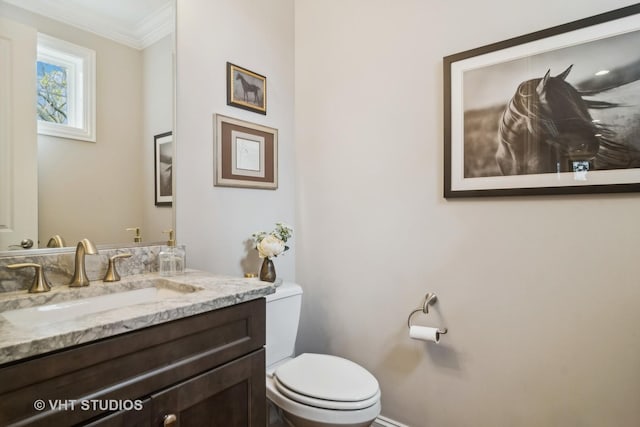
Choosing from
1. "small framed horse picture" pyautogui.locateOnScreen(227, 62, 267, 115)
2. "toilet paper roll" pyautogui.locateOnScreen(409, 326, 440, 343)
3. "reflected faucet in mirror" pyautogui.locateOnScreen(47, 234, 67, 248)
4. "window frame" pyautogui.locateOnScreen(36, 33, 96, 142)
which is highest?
"small framed horse picture" pyautogui.locateOnScreen(227, 62, 267, 115)

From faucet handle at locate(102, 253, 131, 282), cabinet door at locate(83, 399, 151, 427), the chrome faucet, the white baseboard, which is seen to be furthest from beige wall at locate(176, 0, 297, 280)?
the white baseboard

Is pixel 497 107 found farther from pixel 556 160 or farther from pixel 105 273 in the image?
pixel 105 273

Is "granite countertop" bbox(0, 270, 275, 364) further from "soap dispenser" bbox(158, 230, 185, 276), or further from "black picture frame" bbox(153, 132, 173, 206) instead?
"black picture frame" bbox(153, 132, 173, 206)

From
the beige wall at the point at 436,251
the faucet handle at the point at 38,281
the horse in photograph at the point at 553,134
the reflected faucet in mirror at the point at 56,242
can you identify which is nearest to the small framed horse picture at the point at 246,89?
the beige wall at the point at 436,251

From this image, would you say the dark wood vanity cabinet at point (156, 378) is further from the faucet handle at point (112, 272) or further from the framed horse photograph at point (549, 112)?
the framed horse photograph at point (549, 112)

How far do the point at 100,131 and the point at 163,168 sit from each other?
262 millimetres

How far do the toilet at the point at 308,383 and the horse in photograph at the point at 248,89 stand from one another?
102 centimetres

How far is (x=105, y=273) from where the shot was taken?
47.8 inches

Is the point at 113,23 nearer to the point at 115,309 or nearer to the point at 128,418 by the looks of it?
the point at 115,309

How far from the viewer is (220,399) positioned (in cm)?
94

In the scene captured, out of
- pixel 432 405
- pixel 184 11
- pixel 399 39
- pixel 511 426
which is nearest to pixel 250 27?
pixel 184 11

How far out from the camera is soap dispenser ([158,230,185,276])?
1300 mm

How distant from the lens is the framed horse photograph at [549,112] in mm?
1158

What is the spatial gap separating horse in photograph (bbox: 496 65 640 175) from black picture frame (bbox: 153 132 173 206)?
142 cm
